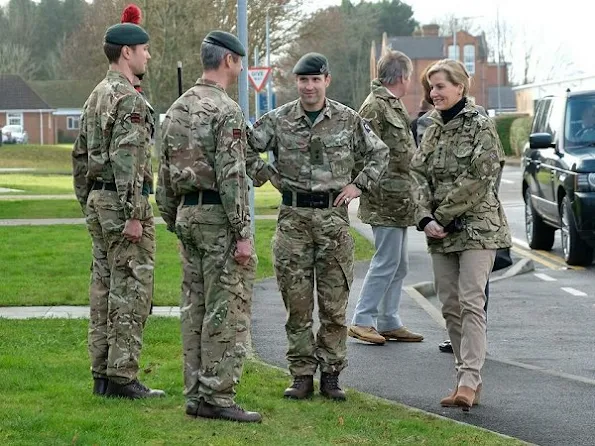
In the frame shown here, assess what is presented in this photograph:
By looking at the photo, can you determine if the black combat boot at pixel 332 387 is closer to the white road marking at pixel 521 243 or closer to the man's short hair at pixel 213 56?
the man's short hair at pixel 213 56

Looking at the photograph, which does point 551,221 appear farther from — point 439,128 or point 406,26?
point 406,26

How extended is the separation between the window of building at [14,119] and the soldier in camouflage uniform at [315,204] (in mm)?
118011

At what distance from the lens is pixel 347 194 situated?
798 cm

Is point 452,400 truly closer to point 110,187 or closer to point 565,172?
point 110,187

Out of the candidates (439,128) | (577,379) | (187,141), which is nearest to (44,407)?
(187,141)

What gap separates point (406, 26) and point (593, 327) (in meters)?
129

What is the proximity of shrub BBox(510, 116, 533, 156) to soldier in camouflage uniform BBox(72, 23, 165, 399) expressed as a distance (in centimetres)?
4689

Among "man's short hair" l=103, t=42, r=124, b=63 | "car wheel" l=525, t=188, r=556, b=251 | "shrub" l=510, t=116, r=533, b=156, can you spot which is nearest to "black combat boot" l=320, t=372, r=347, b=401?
"man's short hair" l=103, t=42, r=124, b=63

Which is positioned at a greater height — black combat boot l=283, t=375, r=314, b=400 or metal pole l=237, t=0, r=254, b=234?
metal pole l=237, t=0, r=254, b=234

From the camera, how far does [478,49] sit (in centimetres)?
12650

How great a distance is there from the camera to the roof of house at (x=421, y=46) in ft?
400

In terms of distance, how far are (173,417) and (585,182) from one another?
10083 millimetres

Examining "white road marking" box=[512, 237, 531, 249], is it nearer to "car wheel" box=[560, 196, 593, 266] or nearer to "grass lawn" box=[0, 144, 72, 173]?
"car wheel" box=[560, 196, 593, 266]

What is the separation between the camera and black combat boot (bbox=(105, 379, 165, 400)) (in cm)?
787
